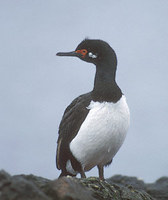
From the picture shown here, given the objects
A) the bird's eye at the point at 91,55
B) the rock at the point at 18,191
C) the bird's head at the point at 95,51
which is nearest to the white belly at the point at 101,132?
the bird's head at the point at 95,51

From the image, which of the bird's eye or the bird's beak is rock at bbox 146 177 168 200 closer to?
the bird's eye

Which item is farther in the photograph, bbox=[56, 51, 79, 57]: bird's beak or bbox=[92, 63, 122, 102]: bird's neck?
bbox=[56, 51, 79, 57]: bird's beak

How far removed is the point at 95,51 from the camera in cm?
925

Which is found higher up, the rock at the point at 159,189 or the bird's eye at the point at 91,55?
the bird's eye at the point at 91,55

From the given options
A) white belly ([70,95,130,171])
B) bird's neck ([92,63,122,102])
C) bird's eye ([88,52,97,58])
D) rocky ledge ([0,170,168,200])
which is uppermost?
bird's eye ([88,52,97,58])

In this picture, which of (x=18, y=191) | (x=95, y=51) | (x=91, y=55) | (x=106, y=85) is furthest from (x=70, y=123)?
(x=18, y=191)

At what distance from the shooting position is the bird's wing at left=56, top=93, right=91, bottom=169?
29.2 ft

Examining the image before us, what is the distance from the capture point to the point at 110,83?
8891 mm

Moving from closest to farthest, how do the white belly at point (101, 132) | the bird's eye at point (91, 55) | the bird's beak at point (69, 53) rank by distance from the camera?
the white belly at point (101, 132), the bird's eye at point (91, 55), the bird's beak at point (69, 53)

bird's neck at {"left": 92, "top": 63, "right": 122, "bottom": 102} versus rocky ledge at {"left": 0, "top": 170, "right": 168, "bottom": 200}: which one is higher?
bird's neck at {"left": 92, "top": 63, "right": 122, "bottom": 102}

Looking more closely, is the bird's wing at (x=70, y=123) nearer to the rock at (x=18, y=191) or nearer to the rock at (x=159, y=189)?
the rock at (x=159, y=189)

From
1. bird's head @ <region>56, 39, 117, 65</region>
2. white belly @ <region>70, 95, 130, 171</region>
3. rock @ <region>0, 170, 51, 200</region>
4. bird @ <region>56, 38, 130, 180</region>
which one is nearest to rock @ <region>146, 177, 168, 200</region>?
bird @ <region>56, 38, 130, 180</region>

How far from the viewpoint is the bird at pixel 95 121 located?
336 inches

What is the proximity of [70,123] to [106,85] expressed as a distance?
1.26 metres
